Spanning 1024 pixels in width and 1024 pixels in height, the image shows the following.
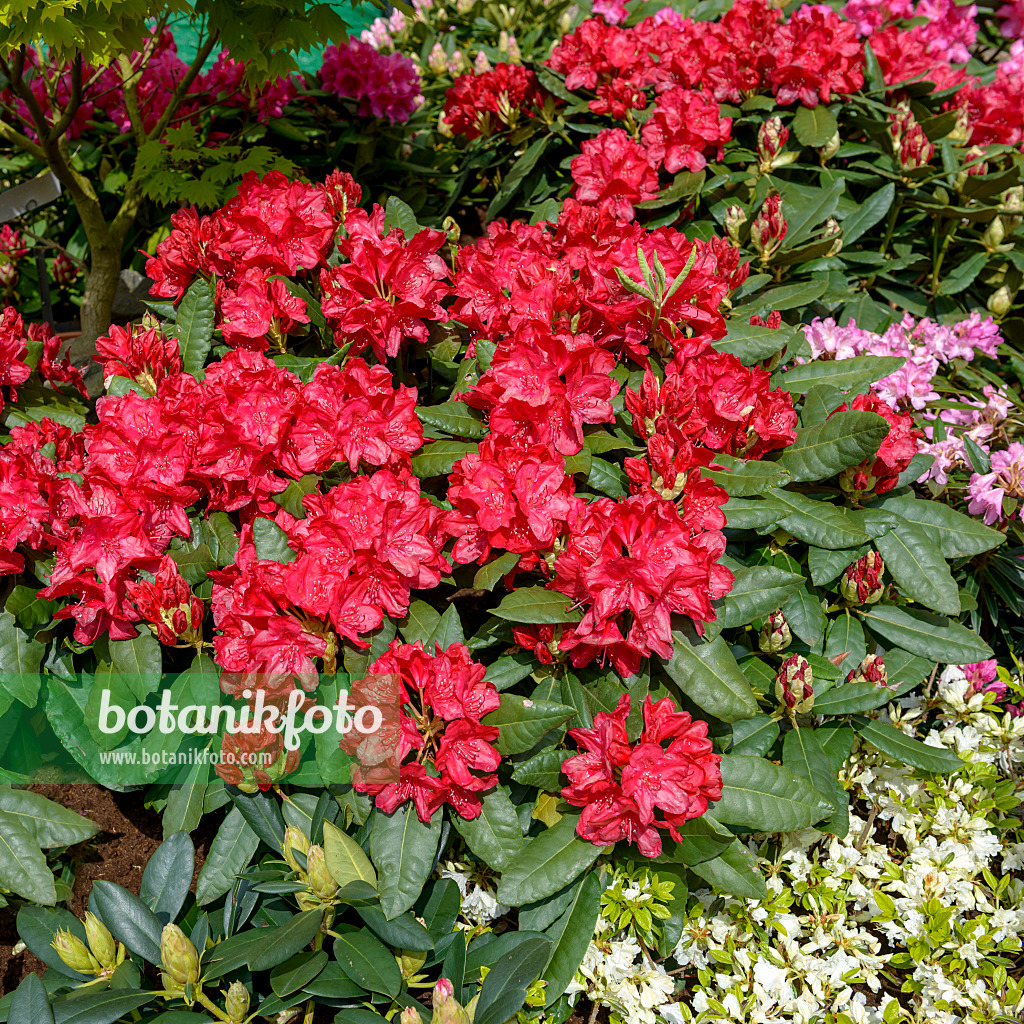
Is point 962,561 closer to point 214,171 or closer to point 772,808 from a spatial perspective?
point 772,808

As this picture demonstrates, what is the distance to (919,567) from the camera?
6.04 ft

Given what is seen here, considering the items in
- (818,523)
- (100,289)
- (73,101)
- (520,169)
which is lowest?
(818,523)

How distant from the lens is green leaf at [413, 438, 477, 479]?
1751 millimetres

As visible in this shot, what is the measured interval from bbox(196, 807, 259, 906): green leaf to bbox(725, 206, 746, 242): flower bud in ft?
6.27

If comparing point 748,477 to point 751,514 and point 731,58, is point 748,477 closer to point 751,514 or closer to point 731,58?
point 751,514

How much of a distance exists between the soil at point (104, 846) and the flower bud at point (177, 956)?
1.20 feet

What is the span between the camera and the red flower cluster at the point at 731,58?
2.78 metres

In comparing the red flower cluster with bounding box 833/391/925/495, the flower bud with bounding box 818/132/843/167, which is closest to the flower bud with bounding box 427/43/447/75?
the flower bud with bounding box 818/132/843/167

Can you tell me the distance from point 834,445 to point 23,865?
1827 millimetres

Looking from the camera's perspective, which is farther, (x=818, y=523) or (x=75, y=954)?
(x=818, y=523)

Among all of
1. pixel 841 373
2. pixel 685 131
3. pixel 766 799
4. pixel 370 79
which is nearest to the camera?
pixel 766 799

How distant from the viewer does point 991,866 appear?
197cm

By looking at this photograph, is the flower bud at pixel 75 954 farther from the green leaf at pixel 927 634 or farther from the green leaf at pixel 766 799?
the green leaf at pixel 927 634

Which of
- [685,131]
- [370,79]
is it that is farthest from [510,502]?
[370,79]
